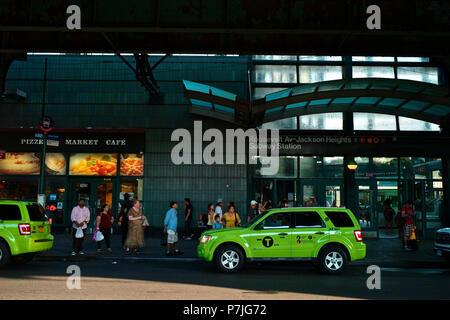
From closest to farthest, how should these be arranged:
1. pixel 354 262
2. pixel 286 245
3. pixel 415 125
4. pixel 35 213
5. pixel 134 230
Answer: pixel 286 245
pixel 35 213
pixel 354 262
pixel 134 230
pixel 415 125

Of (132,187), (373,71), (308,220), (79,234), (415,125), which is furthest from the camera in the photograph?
(373,71)

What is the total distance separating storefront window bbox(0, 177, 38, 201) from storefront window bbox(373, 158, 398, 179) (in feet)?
53.1

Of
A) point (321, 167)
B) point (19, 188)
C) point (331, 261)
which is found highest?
point (321, 167)

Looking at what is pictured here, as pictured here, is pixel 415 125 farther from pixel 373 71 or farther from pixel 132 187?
pixel 132 187

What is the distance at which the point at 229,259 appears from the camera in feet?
30.5

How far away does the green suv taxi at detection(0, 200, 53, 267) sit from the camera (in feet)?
30.6

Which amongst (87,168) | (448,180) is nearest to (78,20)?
(87,168)

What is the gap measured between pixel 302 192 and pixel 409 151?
5339 millimetres

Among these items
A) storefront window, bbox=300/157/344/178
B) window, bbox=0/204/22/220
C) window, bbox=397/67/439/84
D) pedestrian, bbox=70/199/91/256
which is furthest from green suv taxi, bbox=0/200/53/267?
window, bbox=397/67/439/84

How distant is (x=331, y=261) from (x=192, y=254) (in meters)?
4.84

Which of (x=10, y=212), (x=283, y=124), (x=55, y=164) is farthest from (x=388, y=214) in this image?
(x=55, y=164)

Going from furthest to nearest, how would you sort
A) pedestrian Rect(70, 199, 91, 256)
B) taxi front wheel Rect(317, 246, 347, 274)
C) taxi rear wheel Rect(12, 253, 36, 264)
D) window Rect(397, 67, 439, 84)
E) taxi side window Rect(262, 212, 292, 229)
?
window Rect(397, 67, 439, 84) → pedestrian Rect(70, 199, 91, 256) → taxi rear wheel Rect(12, 253, 36, 264) → taxi side window Rect(262, 212, 292, 229) → taxi front wheel Rect(317, 246, 347, 274)

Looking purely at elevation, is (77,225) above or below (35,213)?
below

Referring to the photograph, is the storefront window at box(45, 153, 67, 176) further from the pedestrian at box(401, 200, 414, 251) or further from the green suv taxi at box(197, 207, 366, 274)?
the pedestrian at box(401, 200, 414, 251)
